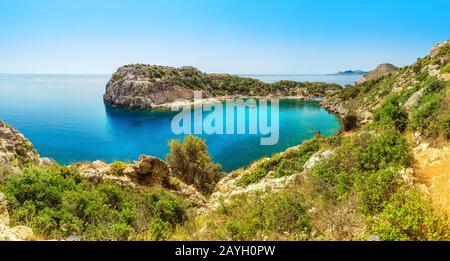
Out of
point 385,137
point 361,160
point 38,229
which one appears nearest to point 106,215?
point 38,229

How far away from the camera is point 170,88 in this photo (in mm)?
93625

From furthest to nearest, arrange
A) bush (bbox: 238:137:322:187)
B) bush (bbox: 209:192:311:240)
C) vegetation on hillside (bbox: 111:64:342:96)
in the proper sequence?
vegetation on hillside (bbox: 111:64:342:96) → bush (bbox: 238:137:322:187) → bush (bbox: 209:192:311:240)

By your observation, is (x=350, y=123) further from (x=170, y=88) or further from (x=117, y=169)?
(x=170, y=88)

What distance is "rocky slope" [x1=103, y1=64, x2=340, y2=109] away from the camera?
89.2m

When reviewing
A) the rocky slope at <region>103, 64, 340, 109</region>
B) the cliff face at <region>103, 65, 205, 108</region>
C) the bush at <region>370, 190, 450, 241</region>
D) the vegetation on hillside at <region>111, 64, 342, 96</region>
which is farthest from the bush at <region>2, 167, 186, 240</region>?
the vegetation on hillside at <region>111, 64, 342, 96</region>

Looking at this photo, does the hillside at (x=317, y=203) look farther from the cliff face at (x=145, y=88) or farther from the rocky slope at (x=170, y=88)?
the rocky slope at (x=170, y=88)

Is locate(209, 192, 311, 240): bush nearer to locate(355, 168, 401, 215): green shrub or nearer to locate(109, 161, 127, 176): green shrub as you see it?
locate(355, 168, 401, 215): green shrub

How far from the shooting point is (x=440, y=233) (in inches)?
168

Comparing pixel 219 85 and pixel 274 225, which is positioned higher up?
pixel 219 85

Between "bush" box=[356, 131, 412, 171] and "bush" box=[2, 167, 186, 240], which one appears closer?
"bush" box=[2, 167, 186, 240]

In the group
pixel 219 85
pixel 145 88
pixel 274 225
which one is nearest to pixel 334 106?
pixel 219 85
